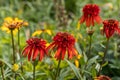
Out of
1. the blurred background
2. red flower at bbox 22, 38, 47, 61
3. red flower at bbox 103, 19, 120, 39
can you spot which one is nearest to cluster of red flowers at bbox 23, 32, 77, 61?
red flower at bbox 22, 38, 47, 61

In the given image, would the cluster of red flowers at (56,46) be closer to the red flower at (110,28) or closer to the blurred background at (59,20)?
the red flower at (110,28)

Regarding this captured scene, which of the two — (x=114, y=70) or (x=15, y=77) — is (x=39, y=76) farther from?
(x=114, y=70)

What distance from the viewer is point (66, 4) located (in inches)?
160

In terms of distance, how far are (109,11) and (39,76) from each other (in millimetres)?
1731

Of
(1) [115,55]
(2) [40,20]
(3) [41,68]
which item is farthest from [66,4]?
(3) [41,68]

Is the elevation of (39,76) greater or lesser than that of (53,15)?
lesser

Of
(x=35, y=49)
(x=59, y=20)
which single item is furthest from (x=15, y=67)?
(x=59, y=20)

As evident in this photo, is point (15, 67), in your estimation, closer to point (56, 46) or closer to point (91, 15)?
point (56, 46)

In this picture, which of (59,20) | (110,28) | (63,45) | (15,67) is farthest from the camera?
(59,20)

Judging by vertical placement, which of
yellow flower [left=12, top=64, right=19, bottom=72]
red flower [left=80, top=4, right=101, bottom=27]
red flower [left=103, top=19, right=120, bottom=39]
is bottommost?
yellow flower [left=12, top=64, right=19, bottom=72]

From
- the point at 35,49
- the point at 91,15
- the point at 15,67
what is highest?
the point at 91,15

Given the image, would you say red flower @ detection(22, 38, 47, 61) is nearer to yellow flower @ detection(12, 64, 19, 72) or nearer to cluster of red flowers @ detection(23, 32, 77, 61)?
cluster of red flowers @ detection(23, 32, 77, 61)

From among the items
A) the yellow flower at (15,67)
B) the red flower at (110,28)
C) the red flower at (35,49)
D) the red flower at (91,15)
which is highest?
the red flower at (91,15)

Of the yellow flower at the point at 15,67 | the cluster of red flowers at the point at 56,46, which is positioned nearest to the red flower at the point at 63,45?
the cluster of red flowers at the point at 56,46
